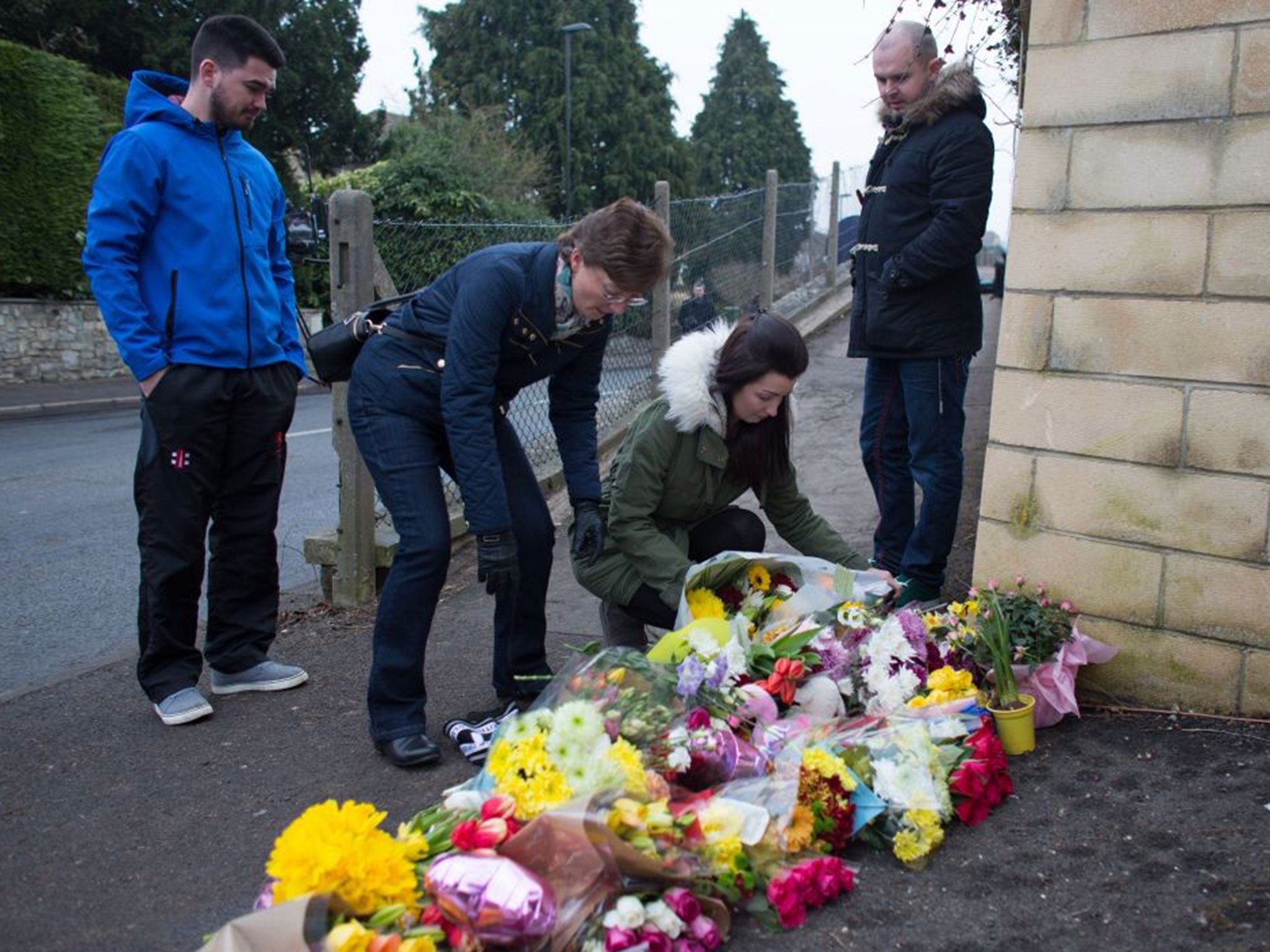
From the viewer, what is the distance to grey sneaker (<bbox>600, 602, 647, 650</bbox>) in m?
3.88

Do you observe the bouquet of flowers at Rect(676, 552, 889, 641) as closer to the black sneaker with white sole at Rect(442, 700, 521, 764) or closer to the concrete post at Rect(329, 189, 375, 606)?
the black sneaker with white sole at Rect(442, 700, 521, 764)

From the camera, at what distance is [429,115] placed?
94.8 feet

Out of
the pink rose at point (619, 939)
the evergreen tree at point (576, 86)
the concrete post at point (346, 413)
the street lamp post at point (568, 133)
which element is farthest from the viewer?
the evergreen tree at point (576, 86)

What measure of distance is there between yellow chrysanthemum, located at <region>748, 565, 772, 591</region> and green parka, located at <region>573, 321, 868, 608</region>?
22cm

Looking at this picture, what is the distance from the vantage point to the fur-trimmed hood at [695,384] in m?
3.45

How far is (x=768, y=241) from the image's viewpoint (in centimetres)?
974

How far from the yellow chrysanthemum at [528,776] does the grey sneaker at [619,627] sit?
4.56 feet

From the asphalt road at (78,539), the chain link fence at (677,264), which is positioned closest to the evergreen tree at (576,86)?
the chain link fence at (677,264)

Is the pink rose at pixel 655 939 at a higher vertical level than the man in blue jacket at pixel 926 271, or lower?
lower

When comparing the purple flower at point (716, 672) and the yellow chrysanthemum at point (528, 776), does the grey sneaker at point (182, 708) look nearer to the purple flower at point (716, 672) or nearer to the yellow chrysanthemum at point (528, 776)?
the yellow chrysanthemum at point (528, 776)

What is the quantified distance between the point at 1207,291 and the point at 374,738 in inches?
103

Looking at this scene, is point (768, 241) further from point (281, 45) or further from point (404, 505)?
point (281, 45)

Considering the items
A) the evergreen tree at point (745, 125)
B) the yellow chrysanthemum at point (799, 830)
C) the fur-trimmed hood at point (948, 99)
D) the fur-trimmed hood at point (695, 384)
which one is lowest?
the yellow chrysanthemum at point (799, 830)

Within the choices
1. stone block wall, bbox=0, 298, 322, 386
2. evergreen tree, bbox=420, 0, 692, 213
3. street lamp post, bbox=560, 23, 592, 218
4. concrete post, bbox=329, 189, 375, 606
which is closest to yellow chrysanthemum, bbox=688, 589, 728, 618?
concrete post, bbox=329, 189, 375, 606
